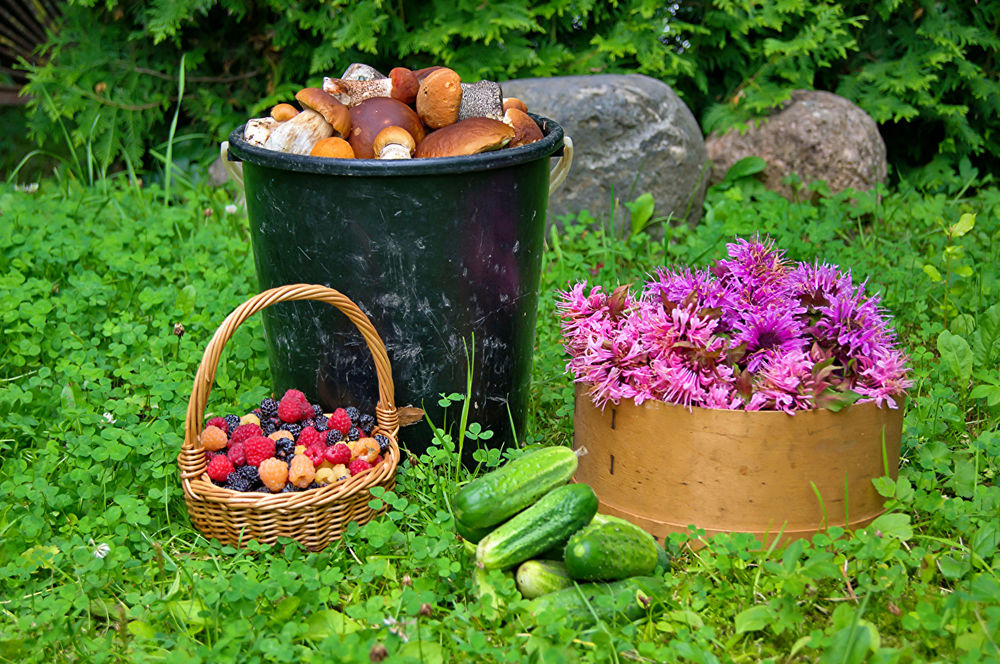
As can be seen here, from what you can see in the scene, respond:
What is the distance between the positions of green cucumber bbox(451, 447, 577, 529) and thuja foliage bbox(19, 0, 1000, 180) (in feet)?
9.77

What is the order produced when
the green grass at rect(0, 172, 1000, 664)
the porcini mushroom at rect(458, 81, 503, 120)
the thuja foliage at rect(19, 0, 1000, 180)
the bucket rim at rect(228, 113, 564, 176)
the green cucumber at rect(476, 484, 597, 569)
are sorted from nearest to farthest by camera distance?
the green grass at rect(0, 172, 1000, 664), the green cucumber at rect(476, 484, 597, 569), the bucket rim at rect(228, 113, 564, 176), the porcini mushroom at rect(458, 81, 503, 120), the thuja foliage at rect(19, 0, 1000, 180)

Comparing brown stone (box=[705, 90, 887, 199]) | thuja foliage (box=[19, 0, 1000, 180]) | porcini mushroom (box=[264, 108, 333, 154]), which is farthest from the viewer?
brown stone (box=[705, 90, 887, 199])

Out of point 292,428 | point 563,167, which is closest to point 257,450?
point 292,428

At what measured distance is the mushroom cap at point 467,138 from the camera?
2291mm

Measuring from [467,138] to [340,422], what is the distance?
0.82 meters

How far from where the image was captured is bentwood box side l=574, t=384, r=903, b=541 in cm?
202

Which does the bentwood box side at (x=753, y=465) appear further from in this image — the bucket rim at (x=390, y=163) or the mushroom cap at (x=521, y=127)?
the mushroom cap at (x=521, y=127)

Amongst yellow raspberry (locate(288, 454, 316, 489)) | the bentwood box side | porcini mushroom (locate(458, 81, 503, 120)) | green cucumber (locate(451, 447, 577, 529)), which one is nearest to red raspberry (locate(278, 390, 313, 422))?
yellow raspberry (locate(288, 454, 316, 489))

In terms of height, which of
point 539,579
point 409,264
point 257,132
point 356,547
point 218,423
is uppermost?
point 257,132

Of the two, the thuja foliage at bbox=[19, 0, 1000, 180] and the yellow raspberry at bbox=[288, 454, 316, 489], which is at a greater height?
the thuja foliage at bbox=[19, 0, 1000, 180]

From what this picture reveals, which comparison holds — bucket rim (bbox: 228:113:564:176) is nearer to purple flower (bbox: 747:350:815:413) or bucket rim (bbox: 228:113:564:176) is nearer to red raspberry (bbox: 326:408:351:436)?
red raspberry (bbox: 326:408:351:436)

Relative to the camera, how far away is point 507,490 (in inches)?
78.9

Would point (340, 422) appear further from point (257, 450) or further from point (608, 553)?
point (608, 553)

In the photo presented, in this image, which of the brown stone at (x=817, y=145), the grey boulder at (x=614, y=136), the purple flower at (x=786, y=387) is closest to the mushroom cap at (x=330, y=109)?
the purple flower at (x=786, y=387)
